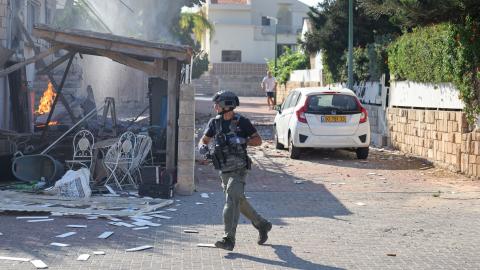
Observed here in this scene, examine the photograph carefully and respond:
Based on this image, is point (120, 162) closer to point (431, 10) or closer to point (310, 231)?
point (310, 231)

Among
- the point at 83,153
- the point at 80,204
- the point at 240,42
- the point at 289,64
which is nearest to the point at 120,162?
the point at 83,153

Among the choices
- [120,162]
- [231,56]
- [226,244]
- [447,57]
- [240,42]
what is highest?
[240,42]

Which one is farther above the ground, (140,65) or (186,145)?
(140,65)

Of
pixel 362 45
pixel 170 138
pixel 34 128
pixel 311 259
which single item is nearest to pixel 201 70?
pixel 362 45

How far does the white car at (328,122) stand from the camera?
693 inches

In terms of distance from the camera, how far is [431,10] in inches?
573

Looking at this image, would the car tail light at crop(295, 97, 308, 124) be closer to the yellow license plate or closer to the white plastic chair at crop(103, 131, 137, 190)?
the yellow license plate

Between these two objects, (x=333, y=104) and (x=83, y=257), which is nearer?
(x=83, y=257)

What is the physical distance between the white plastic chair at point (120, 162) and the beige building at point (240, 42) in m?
53.4

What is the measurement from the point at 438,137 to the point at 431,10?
308cm

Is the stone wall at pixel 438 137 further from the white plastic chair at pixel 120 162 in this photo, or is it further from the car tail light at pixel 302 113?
the white plastic chair at pixel 120 162

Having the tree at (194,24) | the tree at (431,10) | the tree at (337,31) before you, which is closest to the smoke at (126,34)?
the tree at (194,24)

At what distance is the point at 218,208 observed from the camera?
11438mm

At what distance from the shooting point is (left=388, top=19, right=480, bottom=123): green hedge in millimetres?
14617
